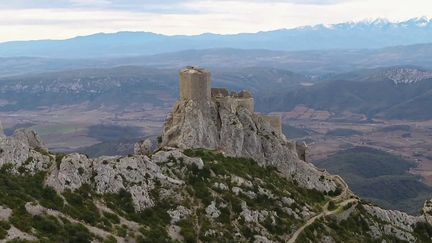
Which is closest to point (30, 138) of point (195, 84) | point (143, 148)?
point (143, 148)

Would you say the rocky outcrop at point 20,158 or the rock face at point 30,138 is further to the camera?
the rock face at point 30,138

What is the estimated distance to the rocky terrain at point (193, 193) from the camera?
50781 mm

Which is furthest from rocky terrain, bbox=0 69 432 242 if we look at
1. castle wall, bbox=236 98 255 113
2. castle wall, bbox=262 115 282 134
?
castle wall, bbox=262 115 282 134

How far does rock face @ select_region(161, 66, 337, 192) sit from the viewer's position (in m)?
82.2

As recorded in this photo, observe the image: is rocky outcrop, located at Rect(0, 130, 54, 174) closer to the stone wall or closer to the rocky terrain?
the rocky terrain

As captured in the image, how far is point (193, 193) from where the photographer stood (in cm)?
6194

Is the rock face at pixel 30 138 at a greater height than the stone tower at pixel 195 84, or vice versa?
the stone tower at pixel 195 84

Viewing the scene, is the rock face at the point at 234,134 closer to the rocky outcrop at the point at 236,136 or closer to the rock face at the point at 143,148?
the rocky outcrop at the point at 236,136

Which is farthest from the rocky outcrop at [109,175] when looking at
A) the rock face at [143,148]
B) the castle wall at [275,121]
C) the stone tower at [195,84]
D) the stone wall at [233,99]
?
the castle wall at [275,121]

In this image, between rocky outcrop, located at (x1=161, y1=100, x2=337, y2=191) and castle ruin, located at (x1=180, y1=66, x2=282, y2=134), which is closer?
rocky outcrop, located at (x1=161, y1=100, x2=337, y2=191)

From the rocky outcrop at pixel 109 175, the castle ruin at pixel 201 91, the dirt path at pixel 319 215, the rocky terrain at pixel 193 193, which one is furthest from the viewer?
the castle ruin at pixel 201 91

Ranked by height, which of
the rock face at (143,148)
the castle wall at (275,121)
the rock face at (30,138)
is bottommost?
the rock face at (143,148)

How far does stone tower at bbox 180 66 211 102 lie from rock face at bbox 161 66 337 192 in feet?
2.11

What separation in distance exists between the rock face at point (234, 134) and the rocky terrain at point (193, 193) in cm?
14
